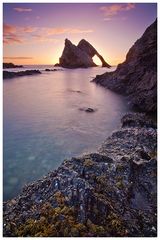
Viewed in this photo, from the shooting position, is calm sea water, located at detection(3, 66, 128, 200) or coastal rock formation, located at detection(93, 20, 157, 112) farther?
coastal rock formation, located at detection(93, 20, 157, 112)

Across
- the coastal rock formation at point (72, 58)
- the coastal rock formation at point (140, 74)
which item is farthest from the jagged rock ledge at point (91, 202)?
the coastal rock formation at point (72, 58)

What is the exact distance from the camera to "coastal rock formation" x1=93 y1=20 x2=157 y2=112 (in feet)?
113

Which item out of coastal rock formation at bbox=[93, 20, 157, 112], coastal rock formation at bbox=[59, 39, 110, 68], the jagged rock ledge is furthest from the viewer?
coastal rock formation at bbox=[59, 39, 110, 68]

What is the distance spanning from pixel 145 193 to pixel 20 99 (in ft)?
109

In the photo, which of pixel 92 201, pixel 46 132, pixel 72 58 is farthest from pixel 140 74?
pixel 72 58

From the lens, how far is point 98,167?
11938 mm

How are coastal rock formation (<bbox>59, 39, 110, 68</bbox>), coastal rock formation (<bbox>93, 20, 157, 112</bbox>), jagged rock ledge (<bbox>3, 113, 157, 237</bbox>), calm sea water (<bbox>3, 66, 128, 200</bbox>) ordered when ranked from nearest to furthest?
1. jagged rock ledge (<bbox>3, 113, 157, 237</bbox>)
2. calm sea water (<bbox>3, 66, 128, 200</bbox>)
3. coastal rock formation (<bbox>93, 20, 157, 112</bbox>)
4. coastal rock formation (<bbox>59, 39, 110, 68</bbox>)

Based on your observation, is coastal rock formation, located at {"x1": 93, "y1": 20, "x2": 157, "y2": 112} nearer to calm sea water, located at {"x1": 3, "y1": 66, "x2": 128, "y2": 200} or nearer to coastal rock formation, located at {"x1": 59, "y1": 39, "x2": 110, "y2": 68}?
calm sea water, located at {"x1": 3, "y1": 66, "x2": 128, "y2": 200}

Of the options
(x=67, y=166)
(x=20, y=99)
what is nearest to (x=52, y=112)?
(x=20, y=99)

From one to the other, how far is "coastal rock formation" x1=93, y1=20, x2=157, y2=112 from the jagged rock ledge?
21.0 m

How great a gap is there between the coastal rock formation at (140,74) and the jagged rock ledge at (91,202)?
21.0m

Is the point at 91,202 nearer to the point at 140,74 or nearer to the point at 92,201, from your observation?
the point at 92,201

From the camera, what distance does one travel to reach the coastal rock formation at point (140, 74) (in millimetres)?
34541

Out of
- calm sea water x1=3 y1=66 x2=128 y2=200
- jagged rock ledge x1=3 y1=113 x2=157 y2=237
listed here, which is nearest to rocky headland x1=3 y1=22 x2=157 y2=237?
jagged rock ledge x1=3 y1=113 x2=157 y2=237
